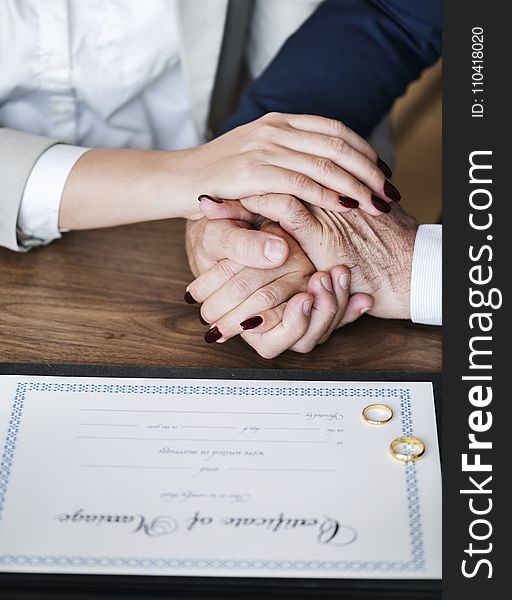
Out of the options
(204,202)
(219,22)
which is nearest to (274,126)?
(204,202)

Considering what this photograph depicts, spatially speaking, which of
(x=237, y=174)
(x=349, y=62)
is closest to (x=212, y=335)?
(x=237, y=174)

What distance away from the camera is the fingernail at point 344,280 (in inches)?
Result: 27.8

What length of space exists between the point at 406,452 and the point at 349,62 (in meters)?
0.50

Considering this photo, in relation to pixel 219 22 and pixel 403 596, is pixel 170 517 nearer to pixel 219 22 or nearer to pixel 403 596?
pixel 403 596

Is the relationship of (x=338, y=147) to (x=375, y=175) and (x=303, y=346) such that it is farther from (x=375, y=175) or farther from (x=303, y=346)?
(x=303, y=346)

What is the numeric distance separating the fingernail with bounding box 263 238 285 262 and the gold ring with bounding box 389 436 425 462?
0.61ft

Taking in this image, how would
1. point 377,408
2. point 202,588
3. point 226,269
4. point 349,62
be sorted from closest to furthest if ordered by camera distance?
point 202,588, point 377,408, point 226,269, point 349,62

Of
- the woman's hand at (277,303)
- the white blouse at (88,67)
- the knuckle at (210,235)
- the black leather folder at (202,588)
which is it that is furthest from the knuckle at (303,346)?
the white blouse at (88,67)

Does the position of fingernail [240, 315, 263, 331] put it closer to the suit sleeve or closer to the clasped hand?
the clasped hand

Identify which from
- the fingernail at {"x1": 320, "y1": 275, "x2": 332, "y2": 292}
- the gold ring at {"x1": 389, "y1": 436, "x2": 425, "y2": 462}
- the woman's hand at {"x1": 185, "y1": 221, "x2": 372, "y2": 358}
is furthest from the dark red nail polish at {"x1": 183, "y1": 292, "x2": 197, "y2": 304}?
the gold ring at {"x1": 389, "y1": 436, "x2": 425, "y2": 462}

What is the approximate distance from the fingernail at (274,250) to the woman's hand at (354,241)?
1.4 inches

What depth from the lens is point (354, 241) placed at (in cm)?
74

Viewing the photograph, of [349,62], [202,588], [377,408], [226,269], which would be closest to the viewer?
[202,588]

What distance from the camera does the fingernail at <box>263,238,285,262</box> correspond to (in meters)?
0.69
